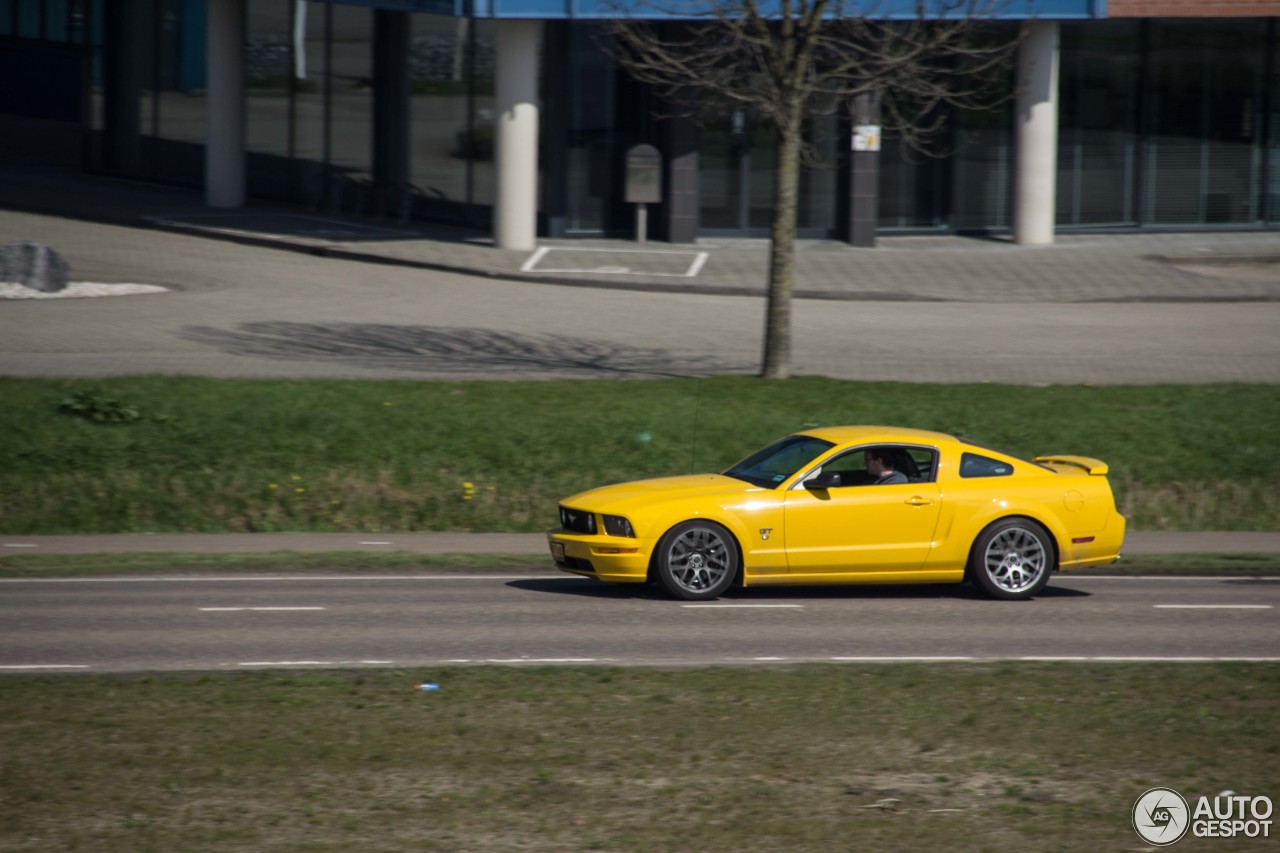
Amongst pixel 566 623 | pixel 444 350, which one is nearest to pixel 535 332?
pixel 444 350

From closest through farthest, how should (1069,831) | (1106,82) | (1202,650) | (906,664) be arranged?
(1069,831)
(906,664)
(1202,650)
(1106,82)

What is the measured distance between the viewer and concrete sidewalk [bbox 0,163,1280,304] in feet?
98.1

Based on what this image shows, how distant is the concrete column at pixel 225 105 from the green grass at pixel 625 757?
29.8 metres

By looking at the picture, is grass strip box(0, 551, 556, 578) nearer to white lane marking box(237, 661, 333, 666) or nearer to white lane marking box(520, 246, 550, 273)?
white lane marking box(237, 661, 333, 666)

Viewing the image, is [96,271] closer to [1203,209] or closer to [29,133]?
[29,133]


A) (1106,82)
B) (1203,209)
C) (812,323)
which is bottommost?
(812,323)

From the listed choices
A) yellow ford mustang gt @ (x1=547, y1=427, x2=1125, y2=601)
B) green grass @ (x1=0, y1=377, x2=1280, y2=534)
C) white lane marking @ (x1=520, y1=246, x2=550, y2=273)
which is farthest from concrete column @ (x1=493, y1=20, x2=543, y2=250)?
yellow ford mustang gt @ (x1=547, y1=427, x2=1125, y2=601)

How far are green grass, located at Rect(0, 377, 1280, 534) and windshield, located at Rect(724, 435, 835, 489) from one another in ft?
13.8

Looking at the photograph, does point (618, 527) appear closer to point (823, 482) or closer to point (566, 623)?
point (566, 623)

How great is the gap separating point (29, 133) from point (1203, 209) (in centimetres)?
3132

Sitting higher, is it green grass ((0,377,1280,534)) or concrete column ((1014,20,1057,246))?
concrete column ((1014,20,1057,246))

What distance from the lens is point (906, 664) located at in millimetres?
10125

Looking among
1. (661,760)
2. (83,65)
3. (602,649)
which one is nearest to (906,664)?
(602,649)

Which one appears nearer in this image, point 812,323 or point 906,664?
point 906,664
